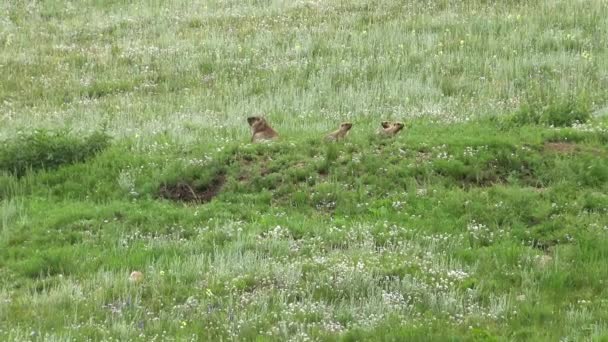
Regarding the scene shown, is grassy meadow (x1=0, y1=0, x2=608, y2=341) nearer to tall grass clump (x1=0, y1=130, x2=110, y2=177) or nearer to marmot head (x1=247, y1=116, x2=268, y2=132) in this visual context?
tall grass clump (x1=0, y1=130, x2=110, y2=177)

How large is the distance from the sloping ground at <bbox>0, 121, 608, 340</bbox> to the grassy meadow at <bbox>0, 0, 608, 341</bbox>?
3cm

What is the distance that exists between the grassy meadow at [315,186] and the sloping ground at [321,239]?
26 millimetres

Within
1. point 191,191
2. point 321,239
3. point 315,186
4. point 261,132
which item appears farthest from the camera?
point 261,132

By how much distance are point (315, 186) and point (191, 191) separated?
1.61 m

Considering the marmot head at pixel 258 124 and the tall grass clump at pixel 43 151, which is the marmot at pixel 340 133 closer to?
the marmot head at pixel 258 124

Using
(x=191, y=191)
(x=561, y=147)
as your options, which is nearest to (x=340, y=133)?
(x=191, y=191)

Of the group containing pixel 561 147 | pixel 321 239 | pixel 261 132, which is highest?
pixel 261 132

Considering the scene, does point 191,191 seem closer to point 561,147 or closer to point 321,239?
point 321,239

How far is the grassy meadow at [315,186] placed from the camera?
22.6 ft

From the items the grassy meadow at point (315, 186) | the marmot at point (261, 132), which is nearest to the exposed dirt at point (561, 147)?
the grassy meadow at point (315, 186)

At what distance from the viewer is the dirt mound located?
10.3 meters

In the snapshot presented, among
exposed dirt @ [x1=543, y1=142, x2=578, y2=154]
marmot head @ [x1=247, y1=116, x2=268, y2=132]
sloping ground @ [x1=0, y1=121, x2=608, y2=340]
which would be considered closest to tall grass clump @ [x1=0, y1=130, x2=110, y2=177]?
sloping ground @ [x1=0, y1=121, x2=608, y2=340]

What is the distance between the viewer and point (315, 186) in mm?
10062

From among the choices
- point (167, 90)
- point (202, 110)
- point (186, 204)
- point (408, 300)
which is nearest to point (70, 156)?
point (186, 204)
